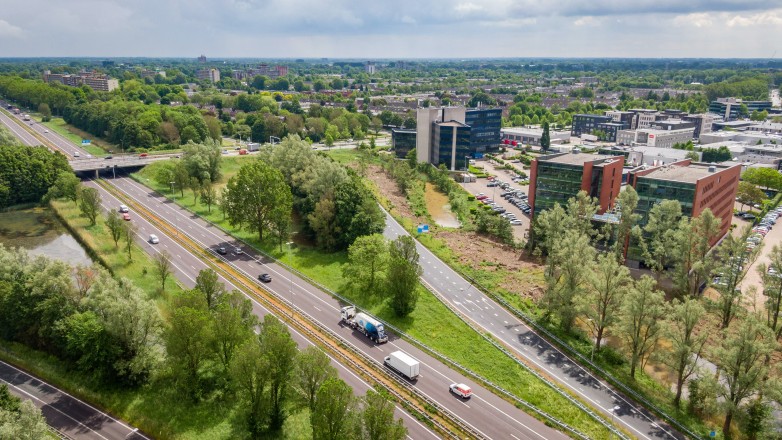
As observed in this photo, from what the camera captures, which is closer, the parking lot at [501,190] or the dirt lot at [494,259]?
the dirt lot at [494,259]

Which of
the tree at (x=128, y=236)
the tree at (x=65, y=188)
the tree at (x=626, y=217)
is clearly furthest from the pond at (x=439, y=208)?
the tree at (x=65, y=188)

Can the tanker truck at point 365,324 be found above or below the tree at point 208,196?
below

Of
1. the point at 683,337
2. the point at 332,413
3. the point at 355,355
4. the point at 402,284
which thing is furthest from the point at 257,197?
the point at 683,337

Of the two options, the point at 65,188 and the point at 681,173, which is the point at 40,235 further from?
the point at 681,173

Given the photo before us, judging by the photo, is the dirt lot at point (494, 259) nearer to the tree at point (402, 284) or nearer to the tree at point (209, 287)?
the tree at point (402, 284)

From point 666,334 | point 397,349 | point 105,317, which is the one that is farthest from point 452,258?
point 105,317

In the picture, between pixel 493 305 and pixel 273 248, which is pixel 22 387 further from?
pixel 493 305
